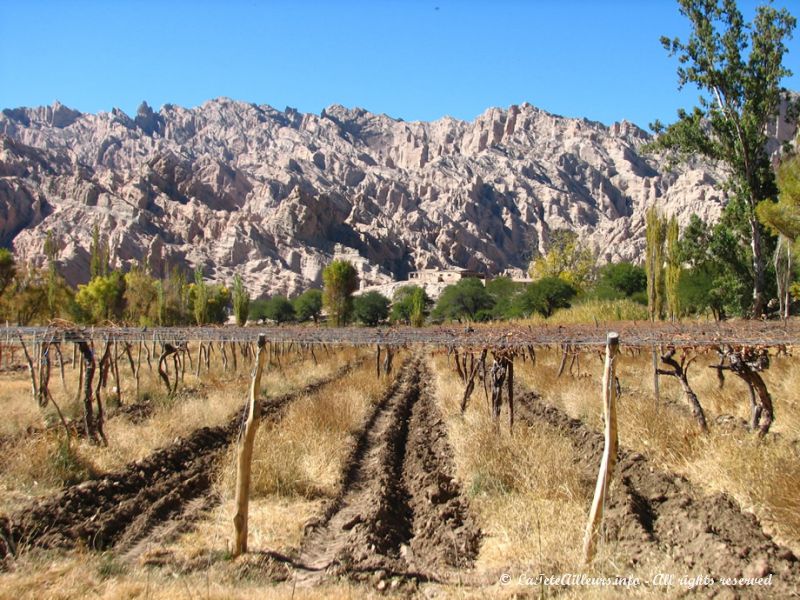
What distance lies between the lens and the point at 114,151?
167000 mm

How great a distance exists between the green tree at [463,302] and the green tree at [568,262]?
9881 millimetres

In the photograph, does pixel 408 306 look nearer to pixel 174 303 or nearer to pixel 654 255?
pixel 174 303

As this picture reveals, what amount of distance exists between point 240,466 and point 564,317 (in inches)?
1421

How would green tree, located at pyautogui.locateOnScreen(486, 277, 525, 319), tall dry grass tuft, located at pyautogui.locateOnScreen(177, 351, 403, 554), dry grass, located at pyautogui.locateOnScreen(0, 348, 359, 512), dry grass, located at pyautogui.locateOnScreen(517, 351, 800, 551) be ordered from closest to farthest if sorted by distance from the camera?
1. dry grass, located at pyautogui.locateOnScreen(517, 351, 800, 551)
2. tall dry grass tuft, located at pyautogui.locateOnScreen(177, 351, 403, 554)
3. dry grass, located at pyautogui.locateOnScreen(0, 348, 359, 512)
4. green tree, located at pyautogui.locateOnScreen(486, 277, 525, 319)

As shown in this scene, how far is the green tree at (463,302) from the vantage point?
7619 centimetres

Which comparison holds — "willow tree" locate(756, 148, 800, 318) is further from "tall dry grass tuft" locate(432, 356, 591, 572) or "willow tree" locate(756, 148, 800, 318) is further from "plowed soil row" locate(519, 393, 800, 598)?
"plowed soil row" locate(519, 393, 800, 598)

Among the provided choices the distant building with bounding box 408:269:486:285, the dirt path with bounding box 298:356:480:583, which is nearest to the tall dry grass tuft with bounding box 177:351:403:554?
the dirt path with bounding box 298:356:480:583

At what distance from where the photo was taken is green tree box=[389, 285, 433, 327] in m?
60.8

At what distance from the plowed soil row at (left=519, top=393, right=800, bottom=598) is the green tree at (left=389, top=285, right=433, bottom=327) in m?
51.7

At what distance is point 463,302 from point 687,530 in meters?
71.6

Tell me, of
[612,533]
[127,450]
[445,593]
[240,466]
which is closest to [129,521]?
[240,466]

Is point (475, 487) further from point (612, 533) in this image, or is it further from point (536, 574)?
point (536, 574)

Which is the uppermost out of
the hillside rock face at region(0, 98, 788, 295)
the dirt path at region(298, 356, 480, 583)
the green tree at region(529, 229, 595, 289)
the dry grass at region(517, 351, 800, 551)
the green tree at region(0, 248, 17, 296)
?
the hillside rock face at region(0, 98, 788, 295)

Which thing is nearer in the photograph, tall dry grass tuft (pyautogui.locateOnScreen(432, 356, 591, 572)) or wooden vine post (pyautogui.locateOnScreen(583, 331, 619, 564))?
wooden vine post (pyautogui.locateOnScreen(583, 331, 619, 564))
